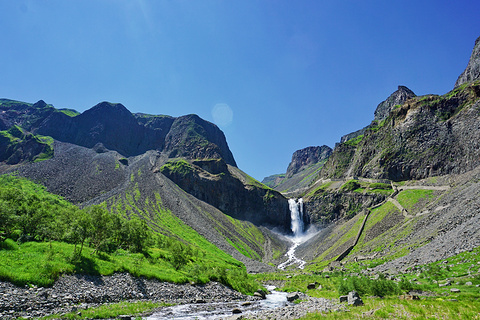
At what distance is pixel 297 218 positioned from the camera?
187m

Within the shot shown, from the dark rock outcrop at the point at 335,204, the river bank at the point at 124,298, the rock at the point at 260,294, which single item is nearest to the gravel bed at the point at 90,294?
the river bank at the point at 124,298

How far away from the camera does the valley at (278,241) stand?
25.2 metres

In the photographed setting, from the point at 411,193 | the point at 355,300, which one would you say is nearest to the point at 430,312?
the point at 355,300

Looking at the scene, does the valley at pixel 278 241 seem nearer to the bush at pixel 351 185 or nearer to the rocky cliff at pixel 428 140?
the rocky cliff at pixel 428 140

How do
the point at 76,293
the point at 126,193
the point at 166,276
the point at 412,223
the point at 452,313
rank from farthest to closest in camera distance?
the point at 126,193
the point at 412,223
the point at 166,276
the point at 76,293
the point at 452,313

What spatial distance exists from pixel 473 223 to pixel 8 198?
287ft

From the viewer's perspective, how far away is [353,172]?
166875 mm

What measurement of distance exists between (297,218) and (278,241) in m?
29.6

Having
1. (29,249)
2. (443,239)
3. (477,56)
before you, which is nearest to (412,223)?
(443,239)

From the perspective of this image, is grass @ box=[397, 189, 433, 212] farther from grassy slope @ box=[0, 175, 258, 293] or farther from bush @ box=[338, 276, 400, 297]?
grassy slope @ box=[0, 175, 258, 293]

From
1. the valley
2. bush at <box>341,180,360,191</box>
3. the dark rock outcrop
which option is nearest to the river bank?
the valley

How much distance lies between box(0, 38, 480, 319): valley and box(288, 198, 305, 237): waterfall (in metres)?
1.27

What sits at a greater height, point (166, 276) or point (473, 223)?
point (473, 223)

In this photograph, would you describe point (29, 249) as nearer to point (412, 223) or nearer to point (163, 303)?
point (163, 303)
